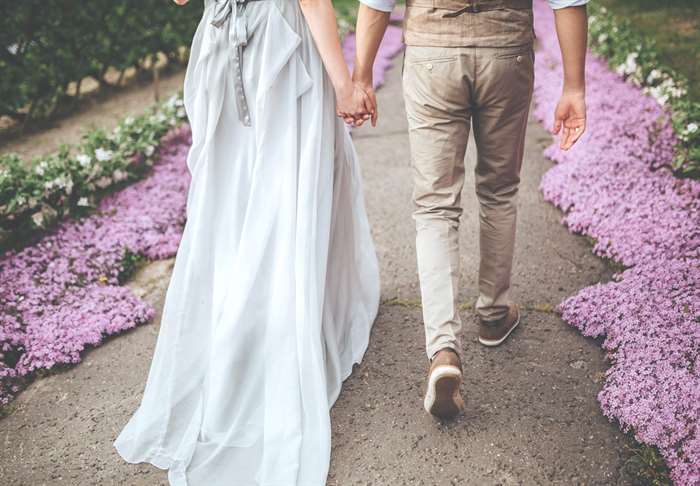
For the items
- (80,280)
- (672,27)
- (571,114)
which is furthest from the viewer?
(672,27)

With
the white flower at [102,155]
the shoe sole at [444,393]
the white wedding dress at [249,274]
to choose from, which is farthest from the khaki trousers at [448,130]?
the white flower at [102,155]

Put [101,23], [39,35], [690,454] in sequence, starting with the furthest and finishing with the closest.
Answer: [101,23] → [39,35] → [690,454]

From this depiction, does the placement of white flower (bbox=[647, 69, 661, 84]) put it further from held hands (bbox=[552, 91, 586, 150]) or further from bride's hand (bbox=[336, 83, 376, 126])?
bride's hand (bbox=[336, 83, 376, 126])

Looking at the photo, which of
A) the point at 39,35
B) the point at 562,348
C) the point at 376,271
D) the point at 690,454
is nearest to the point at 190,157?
the point at 376,271

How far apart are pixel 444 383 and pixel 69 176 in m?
3.21

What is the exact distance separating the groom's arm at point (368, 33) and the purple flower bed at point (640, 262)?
161cm

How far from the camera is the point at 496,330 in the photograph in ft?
10.2

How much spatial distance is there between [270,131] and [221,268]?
0.60m

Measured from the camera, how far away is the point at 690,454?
7.48ft

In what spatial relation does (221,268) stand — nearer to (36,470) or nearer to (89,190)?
(36,470)

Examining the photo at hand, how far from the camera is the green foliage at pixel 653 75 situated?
14.3ft

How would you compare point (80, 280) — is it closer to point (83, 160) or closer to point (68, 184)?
point (68, 184)

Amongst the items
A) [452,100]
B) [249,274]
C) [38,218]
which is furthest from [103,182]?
[452,100]

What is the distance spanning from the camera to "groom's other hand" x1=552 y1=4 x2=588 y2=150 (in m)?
2.43
